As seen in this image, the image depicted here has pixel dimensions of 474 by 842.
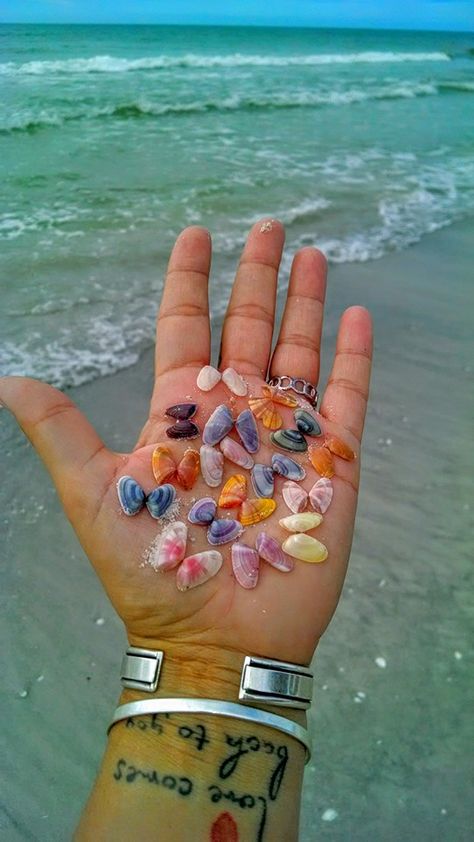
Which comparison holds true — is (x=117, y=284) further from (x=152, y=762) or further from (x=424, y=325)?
(x=152, y=762)

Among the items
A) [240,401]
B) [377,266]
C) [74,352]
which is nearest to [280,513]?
[240,401]

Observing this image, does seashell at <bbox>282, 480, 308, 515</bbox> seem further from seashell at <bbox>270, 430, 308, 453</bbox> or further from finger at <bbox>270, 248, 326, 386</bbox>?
finger at <bbox>270, 248, 326, 386</bbox>

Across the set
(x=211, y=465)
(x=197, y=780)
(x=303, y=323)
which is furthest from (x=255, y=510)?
(x=303, y=323)

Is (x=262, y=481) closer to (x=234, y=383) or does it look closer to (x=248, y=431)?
(x=248, y=431)

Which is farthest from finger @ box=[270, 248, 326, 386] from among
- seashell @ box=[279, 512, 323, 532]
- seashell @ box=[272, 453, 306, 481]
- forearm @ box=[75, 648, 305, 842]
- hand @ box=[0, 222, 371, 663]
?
forearm @ box=[75, 648, 305, 842]

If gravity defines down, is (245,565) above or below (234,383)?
below

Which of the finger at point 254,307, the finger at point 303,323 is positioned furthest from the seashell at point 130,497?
the finger at point 303,323
